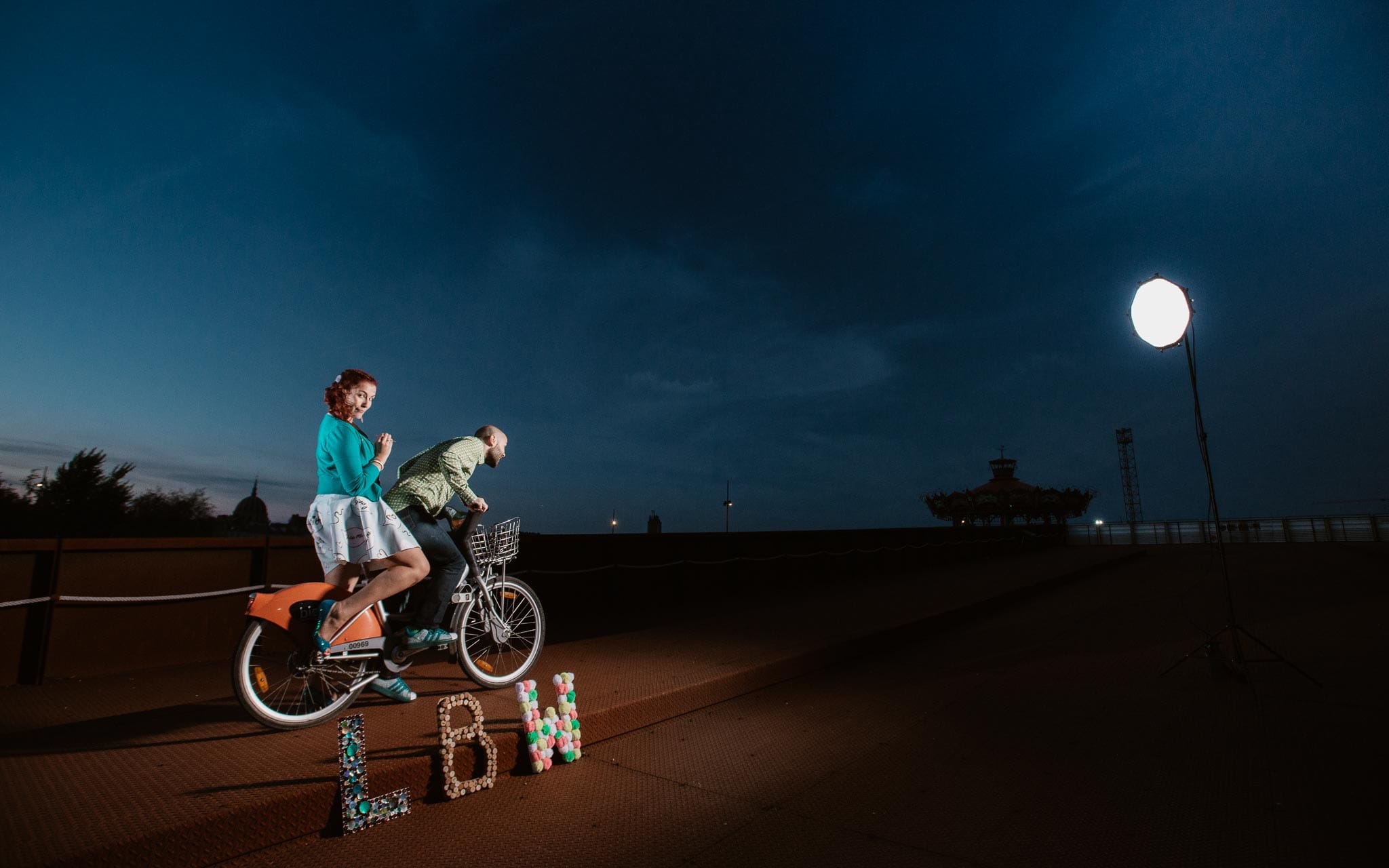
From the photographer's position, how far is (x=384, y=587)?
3.76 metres

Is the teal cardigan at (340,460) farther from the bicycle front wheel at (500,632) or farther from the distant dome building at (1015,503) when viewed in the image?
the distant dome building at (1015,503)

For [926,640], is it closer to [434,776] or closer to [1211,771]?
[1211,771]

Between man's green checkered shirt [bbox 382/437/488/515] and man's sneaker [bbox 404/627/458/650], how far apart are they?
2.42 ft

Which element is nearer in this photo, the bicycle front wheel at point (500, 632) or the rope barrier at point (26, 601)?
the bicycle front wheel at point (500, 632)

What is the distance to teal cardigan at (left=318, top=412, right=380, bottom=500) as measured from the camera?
141 inches

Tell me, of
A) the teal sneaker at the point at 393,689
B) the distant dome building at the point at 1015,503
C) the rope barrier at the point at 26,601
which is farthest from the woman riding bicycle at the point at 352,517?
the distant dome building at the point at 1015,503

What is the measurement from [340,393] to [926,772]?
3.78m

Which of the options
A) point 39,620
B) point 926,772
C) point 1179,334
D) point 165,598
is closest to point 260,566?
point 165,598

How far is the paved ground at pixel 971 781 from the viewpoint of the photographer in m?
2.61

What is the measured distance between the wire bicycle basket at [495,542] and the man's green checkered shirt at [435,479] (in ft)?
1.20

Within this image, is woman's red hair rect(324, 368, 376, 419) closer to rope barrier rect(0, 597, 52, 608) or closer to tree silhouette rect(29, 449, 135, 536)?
rope barrier rect(0, 597, 52, 608)

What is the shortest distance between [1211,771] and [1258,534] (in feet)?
178

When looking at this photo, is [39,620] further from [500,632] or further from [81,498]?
[81,498]

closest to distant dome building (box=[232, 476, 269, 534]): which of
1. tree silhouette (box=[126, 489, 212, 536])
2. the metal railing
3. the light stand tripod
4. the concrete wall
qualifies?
tree silhouette (box=[126, 489, 212, 536])
